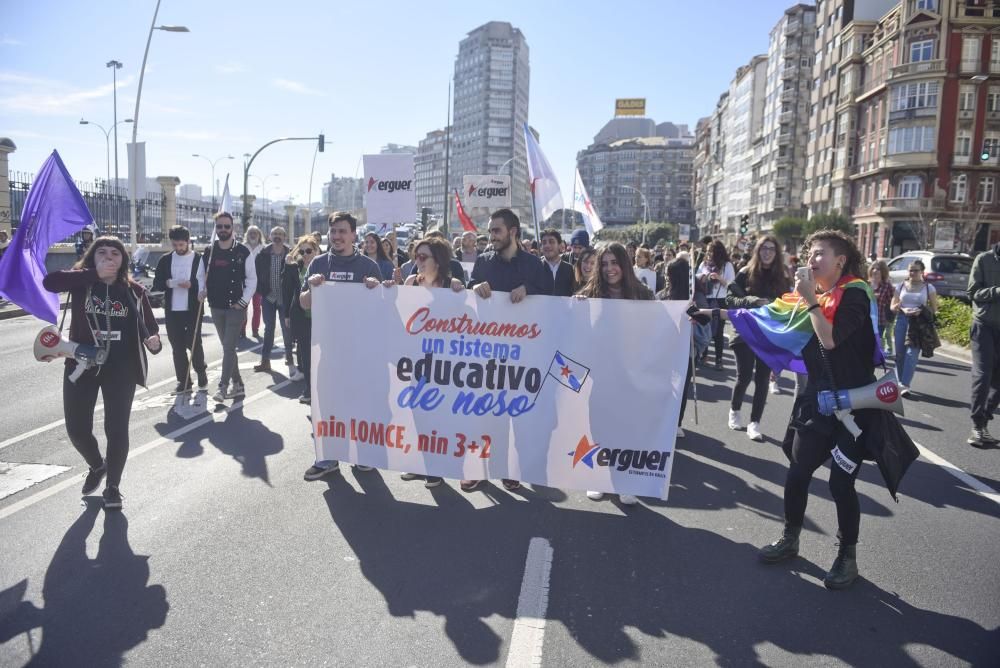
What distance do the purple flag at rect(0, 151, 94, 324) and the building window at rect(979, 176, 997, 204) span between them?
5834 centimetres

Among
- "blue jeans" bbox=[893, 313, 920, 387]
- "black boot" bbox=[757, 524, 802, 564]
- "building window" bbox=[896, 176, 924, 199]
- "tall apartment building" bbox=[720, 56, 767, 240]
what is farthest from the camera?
"tall apartment building" bbox=[720, 56, 767, 240]

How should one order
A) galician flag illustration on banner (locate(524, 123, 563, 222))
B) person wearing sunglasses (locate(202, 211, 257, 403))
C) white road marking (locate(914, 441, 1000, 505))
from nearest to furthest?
white road marking (locate(914, 441, 1000, 505)) < person wearing sunglasses (locate(202, 211, 257, 403)) < galician flag illustration on banner (locate(524, 123, 563, 222))

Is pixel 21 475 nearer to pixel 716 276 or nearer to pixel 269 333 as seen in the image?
pixel 269 333

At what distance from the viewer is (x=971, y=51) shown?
50375mm

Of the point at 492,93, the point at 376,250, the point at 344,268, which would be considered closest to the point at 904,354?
the point at 376,250

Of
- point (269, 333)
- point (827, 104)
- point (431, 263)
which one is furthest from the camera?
point (827, 104)

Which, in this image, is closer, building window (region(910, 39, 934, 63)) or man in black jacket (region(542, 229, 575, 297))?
man in black jacket (region(542, 229, 575, 297))

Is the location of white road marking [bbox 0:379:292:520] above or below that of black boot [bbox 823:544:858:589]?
below

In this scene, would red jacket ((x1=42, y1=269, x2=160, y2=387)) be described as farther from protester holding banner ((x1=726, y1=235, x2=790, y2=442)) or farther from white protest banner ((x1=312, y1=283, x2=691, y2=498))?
protester holding banner ((x1=726, y1=235, x2=790, y2=442))

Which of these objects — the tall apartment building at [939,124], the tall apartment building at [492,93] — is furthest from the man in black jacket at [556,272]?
the tall apartment building at [492,93]

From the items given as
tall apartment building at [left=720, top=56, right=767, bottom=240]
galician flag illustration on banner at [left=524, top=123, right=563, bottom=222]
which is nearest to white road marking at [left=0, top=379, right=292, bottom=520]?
galician flag illustration on banner at [left=524, top=123, right=563, bottom=222]

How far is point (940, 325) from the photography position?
635 inches

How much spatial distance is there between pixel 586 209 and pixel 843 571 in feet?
23.4

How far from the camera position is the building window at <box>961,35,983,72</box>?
50.2m
